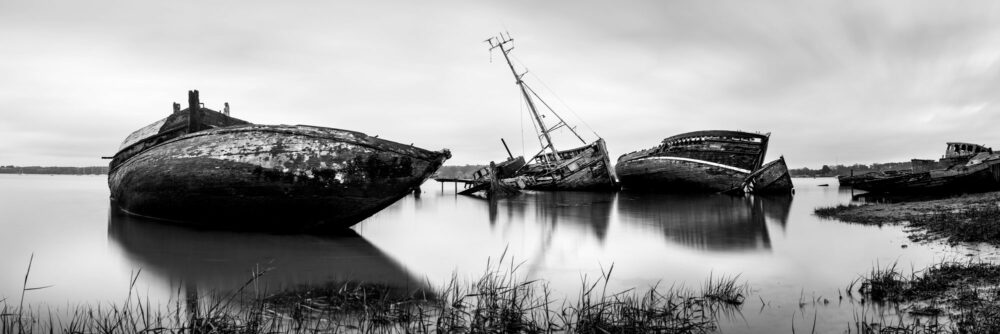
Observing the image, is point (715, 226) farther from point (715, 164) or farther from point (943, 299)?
point (715, 164)

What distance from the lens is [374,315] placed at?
3.28 metres

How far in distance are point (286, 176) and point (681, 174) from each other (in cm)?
2287

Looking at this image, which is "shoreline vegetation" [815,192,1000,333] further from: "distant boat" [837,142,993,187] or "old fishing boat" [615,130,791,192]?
"distant boat" [837,142,993,187]

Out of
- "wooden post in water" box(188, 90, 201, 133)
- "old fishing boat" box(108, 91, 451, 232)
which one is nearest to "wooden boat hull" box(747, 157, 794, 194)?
"old fishing boat" box(108, 91, 451, 232)

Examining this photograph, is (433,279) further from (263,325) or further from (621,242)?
(621,242)

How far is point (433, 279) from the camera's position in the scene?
5145mm

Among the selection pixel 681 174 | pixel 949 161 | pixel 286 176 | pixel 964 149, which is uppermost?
pixel 964 149

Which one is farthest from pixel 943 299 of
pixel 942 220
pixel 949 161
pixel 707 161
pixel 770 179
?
pixel 949 161

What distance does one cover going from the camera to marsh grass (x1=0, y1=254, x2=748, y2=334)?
3.03 metres

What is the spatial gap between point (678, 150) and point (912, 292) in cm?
2413

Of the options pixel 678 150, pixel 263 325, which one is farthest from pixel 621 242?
pixel 678 150

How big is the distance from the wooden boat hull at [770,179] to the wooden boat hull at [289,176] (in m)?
20.7

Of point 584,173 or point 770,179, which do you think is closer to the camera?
point 770,179

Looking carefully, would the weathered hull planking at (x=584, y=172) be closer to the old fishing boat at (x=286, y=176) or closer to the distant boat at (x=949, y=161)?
the distant boat at (x=949, y=161)
